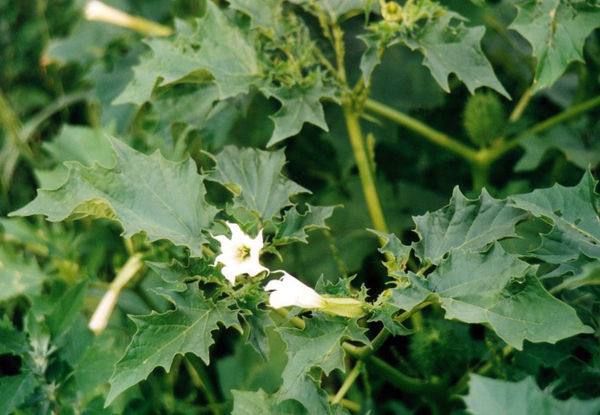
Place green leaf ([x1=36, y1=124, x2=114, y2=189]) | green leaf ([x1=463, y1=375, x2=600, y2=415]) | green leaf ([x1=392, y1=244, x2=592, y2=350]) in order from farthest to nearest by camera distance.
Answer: green leaf ([x1=36, y1=124, x2=114, y2=189]) < green leaf ([x1=392, y1=244, x2=592, y2=350]) < green leaf ([x1=463, y1=375, x2=600, y2=415])

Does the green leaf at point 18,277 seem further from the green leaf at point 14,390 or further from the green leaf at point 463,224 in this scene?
the green leaf at point 463,224

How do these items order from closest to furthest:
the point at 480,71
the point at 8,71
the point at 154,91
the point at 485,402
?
the point at 485,402, the point at 480,71, the point at 154,91, the point at 8,71

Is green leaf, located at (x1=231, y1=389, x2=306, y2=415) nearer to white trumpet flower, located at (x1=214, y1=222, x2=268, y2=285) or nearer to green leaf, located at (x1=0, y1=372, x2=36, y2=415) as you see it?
white trumpet flower, located at (x1=214, y1=222, x2=268, y2=285)

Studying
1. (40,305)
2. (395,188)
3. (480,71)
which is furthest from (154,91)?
(395,188)

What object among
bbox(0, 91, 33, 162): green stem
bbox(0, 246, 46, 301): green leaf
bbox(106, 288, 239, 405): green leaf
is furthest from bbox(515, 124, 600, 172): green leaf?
bbox(0, 91, 33, 162): green stem

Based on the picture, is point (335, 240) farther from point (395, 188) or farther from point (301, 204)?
point (395, 188)
